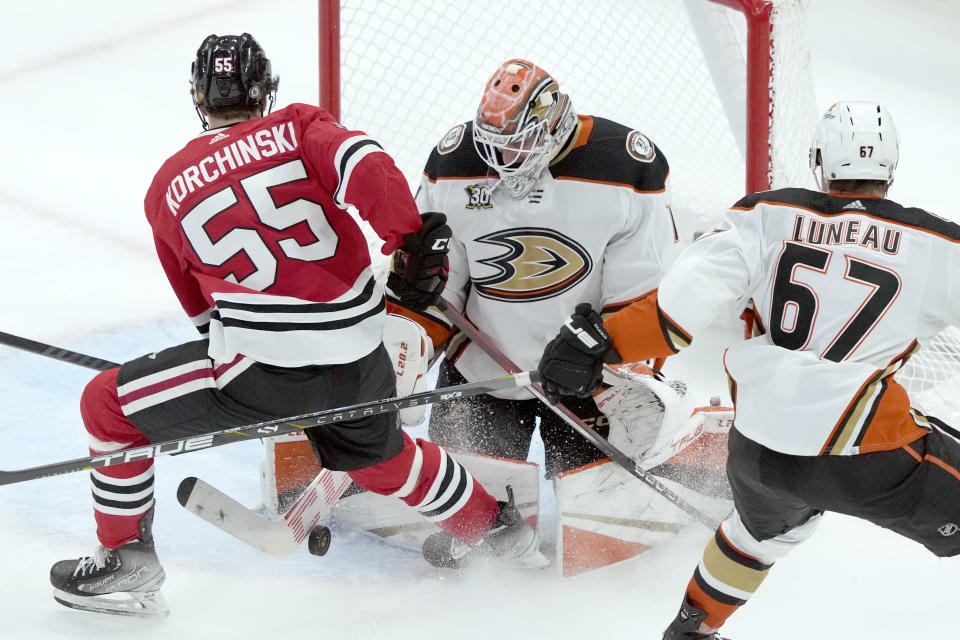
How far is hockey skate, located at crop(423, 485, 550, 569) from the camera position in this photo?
235cm

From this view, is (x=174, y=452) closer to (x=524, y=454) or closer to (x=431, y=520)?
(x=431, y=520)

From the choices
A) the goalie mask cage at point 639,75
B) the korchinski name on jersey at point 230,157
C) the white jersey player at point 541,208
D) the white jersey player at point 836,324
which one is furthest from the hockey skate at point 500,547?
the goalie mask cage at point 639,75

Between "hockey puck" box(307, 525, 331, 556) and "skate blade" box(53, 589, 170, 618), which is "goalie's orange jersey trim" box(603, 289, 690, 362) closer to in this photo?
"hockey puck" box(307, 525, 331, 556)

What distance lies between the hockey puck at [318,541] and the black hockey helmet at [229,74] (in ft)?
3.12

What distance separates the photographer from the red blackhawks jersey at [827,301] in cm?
161

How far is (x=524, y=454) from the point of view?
2680mm

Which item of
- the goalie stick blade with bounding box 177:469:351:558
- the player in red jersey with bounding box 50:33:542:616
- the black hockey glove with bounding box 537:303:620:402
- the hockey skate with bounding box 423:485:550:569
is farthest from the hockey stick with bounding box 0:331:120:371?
the black hockey glove with bounding box 537:303:620:402

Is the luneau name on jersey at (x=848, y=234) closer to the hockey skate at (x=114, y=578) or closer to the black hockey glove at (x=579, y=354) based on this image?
the black hockey glove at (x=579, y=354)

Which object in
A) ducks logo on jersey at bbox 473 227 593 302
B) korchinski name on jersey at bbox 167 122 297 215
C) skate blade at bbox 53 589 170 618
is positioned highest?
korchinski name on jersey at bbox 167 122 297 215

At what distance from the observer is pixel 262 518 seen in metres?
2.24

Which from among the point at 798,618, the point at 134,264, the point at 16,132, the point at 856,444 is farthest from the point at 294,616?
the point at 16,132

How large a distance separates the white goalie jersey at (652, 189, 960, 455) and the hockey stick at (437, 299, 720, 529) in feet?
2.36

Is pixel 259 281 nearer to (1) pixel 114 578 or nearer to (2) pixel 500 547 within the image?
(1) pixel 114 578

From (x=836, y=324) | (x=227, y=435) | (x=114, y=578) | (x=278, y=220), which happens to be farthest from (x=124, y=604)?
(x=836, y=324)
